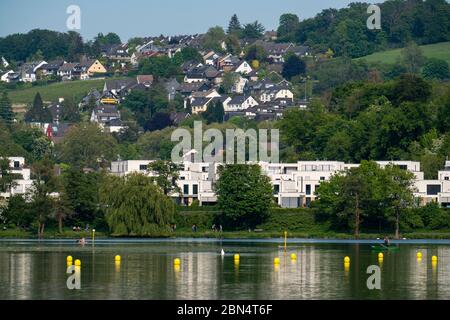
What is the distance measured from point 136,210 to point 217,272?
126 feet

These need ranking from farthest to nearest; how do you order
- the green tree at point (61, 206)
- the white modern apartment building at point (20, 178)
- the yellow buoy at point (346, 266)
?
the white modern apartment building at point (20, 178)
the green tree at point (61, 206)
the yellow buoy at point (346, 266)

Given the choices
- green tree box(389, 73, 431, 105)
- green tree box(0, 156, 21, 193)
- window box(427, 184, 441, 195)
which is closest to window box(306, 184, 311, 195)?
window box(427, 184, 441, 195)

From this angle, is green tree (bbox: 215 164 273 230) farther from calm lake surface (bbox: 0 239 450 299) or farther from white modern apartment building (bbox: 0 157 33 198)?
white modern apartment building (bbox: 0 157 33 198)

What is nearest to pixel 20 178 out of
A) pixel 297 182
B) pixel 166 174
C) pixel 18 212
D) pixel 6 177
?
pixel 6 177

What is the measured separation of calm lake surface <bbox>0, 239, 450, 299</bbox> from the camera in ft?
214

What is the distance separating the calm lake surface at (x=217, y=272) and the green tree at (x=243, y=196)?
16838 millimetres

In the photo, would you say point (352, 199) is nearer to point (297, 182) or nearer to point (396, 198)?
point (396, 198)

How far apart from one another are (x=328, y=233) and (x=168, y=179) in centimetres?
2385

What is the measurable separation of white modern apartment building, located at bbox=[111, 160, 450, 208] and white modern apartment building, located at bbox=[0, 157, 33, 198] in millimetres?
11263

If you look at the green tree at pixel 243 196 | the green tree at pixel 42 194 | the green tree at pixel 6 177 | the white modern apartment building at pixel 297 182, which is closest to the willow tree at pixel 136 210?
the green tree at pixel 42 194

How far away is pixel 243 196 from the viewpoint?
395ft

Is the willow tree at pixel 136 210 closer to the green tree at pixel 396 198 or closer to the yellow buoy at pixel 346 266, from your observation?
the green tree at pixel 396 198

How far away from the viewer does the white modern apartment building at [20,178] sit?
433 ft
